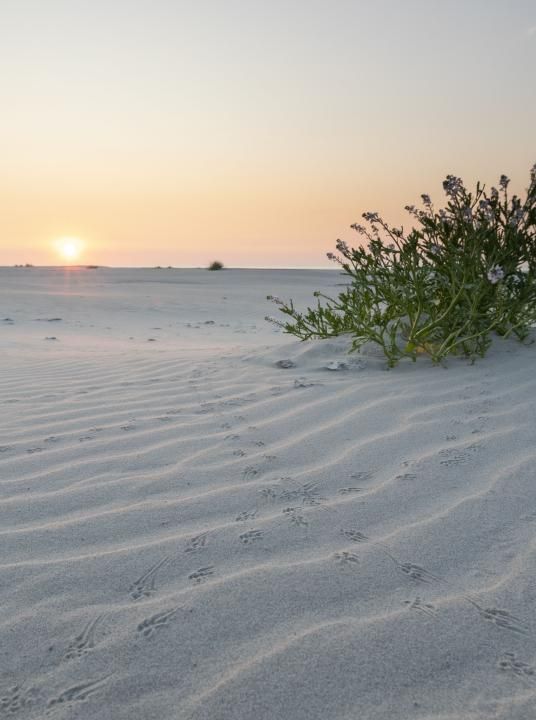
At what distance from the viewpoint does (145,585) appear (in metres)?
1.64

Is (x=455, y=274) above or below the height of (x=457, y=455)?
above

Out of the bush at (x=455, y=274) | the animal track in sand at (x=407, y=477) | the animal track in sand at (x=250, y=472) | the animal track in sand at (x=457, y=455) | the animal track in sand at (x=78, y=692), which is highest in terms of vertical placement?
the bush at (x=455, y=274)

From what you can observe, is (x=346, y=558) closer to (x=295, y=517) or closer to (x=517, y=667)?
(x=295, y=517)

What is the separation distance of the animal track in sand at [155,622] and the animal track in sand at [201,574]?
5.7 inches

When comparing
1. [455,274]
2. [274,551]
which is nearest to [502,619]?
[274,551]

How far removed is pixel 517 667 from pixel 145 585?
39.6 inches

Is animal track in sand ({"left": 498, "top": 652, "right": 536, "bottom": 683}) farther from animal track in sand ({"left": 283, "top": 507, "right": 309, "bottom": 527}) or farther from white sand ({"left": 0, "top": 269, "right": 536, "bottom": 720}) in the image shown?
animal track in sand ({"left": 283, "top": 507, "right": 309, "bottom": 527})

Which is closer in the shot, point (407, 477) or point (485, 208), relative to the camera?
point (407, 477)

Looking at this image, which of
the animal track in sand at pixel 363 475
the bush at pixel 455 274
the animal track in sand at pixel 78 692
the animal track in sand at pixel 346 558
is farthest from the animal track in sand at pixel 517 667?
the bush at pixel 455 274

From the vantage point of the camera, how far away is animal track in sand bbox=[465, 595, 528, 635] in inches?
55.9

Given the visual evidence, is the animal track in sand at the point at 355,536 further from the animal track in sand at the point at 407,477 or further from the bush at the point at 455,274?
the bush at the point at 455,274

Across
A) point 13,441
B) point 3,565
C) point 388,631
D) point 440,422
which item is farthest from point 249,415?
point 388,631

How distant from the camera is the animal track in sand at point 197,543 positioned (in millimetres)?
1824

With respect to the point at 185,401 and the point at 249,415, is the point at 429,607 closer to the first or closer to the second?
the point at 249,415
